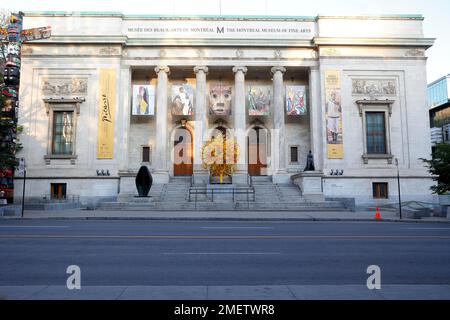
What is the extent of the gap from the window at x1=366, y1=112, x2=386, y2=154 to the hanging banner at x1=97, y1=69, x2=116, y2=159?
75.1ft

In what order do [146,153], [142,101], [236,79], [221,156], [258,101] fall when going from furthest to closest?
1. [146,153]
2. [258,101]
3. [236,79]
4. [142,101]
5. [221,156]

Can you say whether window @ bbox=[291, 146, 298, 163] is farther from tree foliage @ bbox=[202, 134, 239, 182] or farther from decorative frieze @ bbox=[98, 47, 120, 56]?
decorative frieze @ bbox=[98, 47, 120, 56]

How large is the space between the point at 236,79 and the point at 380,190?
16.2m

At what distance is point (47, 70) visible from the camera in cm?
3347

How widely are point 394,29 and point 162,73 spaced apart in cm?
2198

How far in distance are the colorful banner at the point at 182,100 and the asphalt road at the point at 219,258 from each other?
898 inches

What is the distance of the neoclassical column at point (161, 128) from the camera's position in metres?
32.0

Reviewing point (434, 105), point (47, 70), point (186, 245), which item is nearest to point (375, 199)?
point (186, 245)

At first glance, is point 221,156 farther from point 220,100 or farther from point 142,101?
point 142,101

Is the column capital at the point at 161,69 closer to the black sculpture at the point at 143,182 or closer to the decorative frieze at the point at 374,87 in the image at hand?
the black sculpture at the point at 143,182

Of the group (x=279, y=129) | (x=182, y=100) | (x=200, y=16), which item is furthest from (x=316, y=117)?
(x=200, y=16)

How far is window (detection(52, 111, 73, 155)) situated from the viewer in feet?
108

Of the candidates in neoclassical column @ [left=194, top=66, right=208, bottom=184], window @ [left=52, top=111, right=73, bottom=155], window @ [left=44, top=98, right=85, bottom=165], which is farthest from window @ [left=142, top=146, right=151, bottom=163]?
window @ [left=52, top=111, right=73, bottom=155]

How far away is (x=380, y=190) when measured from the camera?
3216 cm
